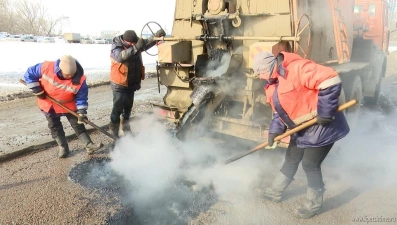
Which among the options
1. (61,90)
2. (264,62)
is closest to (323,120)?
(264,62)

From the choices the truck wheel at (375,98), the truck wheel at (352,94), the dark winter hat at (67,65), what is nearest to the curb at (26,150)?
the dark winter hat at (67,65)

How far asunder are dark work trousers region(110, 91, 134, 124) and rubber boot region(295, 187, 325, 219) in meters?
2.96

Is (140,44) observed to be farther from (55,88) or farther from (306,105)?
(306,105)

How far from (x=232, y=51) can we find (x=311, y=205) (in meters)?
2.27

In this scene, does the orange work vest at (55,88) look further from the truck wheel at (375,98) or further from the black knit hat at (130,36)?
the truck wheel at (375,98)

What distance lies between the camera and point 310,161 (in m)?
2.97

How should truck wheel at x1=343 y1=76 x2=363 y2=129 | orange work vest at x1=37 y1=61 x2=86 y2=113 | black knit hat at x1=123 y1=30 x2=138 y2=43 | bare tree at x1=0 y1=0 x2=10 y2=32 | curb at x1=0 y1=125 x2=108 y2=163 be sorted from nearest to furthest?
1. orange work vest at x1=37 y1=61 x2=86 y2=113
2. curb at x1=0 y1=125 x2=108 y2=163
3. black knit hat at x1=123 y1=30 x2=138 y2=43
4. truck wheel at x1=343 y1=76 x2=363 y2=129
5. bare tree at x1=0 y1=0 x2=10 y2=32

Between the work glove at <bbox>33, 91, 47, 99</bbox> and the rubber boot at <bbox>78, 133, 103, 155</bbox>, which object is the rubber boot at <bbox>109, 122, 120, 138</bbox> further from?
the work glove at <bbox>33, 91, 47, 99</bbox>

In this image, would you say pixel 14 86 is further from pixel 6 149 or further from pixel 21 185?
pixel 21 185

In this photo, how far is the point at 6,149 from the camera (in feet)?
14.5

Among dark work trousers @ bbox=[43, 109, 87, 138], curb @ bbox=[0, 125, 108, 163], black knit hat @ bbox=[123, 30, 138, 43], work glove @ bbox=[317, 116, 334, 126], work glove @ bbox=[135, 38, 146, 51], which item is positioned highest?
black knit hat @ bbox=[123, 30, 138, 43]

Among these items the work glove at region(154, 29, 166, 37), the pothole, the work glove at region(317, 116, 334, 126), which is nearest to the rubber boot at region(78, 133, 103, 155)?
the pothole

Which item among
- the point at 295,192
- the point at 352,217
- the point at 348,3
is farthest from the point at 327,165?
the point at 348,3

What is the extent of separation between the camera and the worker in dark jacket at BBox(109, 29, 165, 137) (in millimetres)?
4398
